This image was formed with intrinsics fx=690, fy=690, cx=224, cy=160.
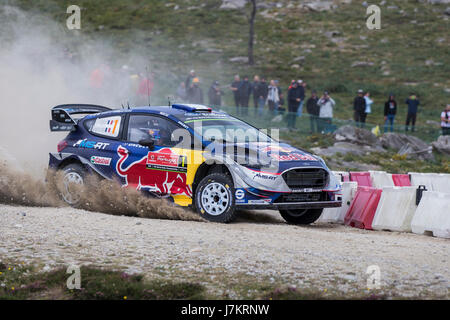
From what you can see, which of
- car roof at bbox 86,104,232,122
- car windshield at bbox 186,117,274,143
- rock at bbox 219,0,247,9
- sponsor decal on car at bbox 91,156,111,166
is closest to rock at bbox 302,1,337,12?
rock at bbox 219,0,247,9

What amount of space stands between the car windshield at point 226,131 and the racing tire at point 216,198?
0.77m

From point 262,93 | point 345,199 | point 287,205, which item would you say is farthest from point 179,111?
point 262,93

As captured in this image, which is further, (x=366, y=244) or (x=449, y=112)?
(x=449, y=112)

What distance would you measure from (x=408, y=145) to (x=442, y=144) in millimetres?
1328

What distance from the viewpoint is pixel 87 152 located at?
11.6 metres

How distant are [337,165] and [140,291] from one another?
47.9 ft

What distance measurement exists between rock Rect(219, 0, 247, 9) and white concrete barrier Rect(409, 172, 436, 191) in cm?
5246

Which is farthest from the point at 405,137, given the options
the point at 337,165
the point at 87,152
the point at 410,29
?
the point at 410,29

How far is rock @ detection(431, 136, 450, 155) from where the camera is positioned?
23.2 metres

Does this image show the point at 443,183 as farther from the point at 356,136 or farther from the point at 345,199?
the point at 356,136

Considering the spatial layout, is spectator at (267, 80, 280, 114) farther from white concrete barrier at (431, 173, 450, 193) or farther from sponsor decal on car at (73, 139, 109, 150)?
sponsor decal on car at (73, 139, 109, 150)

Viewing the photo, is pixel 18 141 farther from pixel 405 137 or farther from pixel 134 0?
pixel 134 0

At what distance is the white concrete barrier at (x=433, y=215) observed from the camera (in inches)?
389

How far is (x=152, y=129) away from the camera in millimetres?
11078
